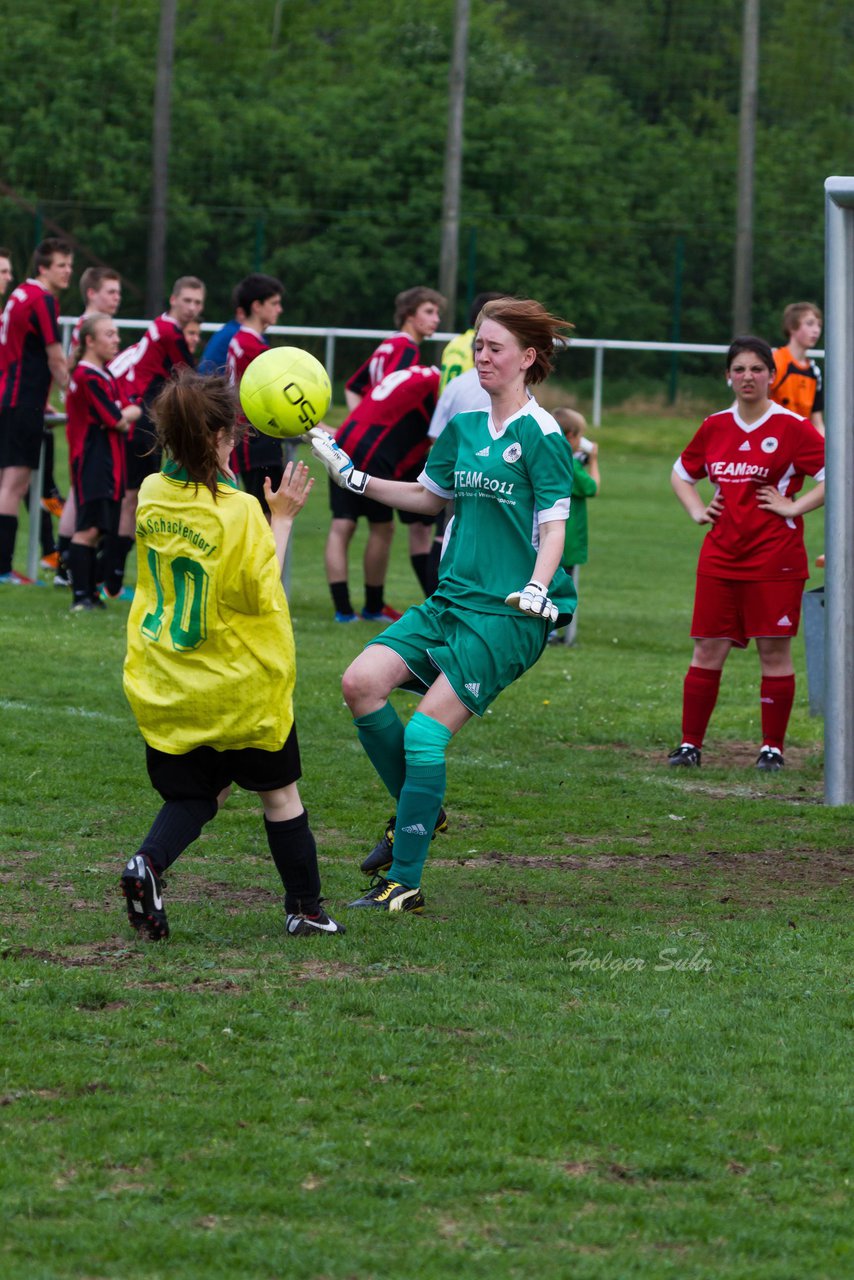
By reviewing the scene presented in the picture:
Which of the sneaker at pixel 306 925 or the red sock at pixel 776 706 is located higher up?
the red sock at pixel 776 706

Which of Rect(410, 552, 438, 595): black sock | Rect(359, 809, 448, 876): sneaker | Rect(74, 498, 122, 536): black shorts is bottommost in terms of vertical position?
Rect(359, 809, 448, 876): sneaker

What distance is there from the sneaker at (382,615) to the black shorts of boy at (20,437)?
253 centimetres

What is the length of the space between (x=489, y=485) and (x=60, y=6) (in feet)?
109

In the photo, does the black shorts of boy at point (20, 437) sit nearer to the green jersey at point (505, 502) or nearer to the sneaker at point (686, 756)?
the sneaker at point (686, 756)

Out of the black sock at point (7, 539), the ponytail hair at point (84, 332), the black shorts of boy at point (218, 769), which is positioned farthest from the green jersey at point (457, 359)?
the black shorts of boy at point (218, 769)

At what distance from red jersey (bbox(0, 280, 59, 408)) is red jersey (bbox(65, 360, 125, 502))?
696mm

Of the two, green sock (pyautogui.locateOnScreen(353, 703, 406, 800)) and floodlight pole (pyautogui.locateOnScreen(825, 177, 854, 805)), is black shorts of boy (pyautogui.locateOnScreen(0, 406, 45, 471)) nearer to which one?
floodlight pole (pyautogui.locateOnScreen(825, 177, 854, 805))

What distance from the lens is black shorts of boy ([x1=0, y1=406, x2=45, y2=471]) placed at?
12836mm

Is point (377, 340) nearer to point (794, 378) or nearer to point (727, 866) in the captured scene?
point (794, 378)

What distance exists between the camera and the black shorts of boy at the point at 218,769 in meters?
5.23

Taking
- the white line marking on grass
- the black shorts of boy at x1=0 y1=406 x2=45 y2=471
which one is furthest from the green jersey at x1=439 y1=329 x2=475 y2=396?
the white line marking on grass

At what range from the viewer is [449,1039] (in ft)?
14.8

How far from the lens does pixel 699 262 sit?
108 ft

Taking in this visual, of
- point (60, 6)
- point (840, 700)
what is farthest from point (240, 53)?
point (840, 700)
